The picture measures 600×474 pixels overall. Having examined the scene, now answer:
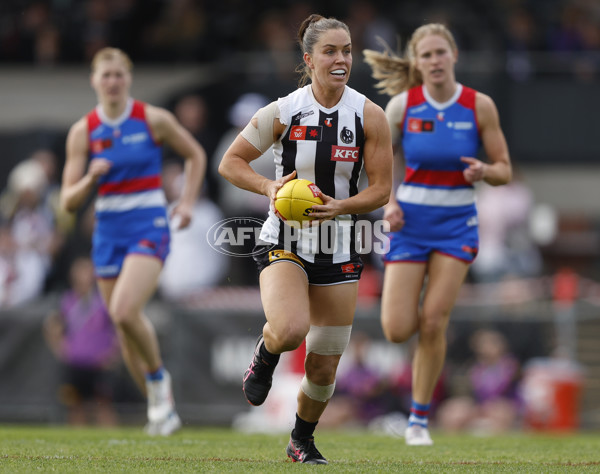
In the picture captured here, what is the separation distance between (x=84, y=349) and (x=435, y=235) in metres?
5.95

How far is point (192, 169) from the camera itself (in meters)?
9.33

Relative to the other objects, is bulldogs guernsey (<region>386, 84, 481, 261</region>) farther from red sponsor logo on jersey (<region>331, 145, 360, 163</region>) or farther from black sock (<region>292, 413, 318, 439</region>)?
black sock (<region>292, 413, 318, 439</region>)

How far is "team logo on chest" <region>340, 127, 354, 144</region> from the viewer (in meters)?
6.36

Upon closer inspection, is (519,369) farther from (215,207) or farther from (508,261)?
(215,207)

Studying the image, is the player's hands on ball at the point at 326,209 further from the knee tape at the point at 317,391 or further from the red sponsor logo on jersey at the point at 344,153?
the knee tape at the point at 317,391

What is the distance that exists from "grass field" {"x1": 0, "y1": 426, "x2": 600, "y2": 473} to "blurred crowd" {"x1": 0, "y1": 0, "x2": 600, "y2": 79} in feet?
28.6

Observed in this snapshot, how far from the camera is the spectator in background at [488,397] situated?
474 inches

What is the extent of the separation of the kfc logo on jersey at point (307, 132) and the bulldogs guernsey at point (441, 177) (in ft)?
6.18

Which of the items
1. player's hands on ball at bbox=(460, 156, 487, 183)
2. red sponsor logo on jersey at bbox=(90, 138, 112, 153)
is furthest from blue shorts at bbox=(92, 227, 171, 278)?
player's hands on ball at bbox=(460, 156, 487, 183)

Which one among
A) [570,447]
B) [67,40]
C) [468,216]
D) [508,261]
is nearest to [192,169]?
[468,216]

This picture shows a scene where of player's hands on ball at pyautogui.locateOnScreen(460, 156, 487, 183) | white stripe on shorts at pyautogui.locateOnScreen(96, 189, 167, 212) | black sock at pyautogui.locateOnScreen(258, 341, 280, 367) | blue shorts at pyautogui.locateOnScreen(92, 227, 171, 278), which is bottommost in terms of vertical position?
black sock at pyautogui.locateOnScreen(258, 341, 280, 367)

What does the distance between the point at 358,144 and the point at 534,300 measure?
286 inches

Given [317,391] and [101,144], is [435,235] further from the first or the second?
[101,144]

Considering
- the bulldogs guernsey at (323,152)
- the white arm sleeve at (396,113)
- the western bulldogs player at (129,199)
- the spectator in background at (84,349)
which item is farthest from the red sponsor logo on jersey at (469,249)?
the spectator in background at (84,349)
